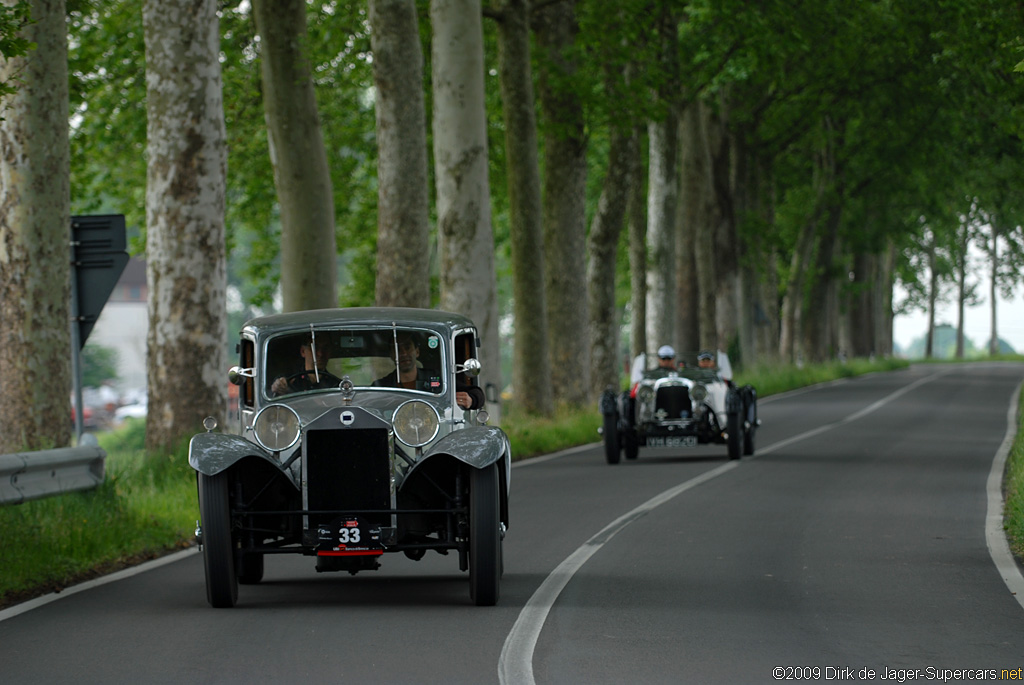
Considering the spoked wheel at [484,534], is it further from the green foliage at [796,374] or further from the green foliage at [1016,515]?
the green foliage at [796,374]

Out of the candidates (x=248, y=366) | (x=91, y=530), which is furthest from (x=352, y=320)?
(x=91, y=530)

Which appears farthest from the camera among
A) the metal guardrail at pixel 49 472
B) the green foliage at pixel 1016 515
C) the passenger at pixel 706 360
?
the passenger at pixel 706 360

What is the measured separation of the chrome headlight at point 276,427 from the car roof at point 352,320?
1073mm

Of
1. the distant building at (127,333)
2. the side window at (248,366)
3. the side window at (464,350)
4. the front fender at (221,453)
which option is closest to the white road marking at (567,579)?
the side window at (464,350)

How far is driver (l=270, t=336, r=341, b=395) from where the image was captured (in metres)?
10.6

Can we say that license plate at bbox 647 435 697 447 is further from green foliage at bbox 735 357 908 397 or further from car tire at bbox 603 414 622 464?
green foliage at bbox 735 357 908 397

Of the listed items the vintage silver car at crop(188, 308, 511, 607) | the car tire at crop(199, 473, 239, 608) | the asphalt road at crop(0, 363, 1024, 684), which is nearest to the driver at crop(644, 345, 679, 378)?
the asphalt road at crop(0, 363, 1024, 684)

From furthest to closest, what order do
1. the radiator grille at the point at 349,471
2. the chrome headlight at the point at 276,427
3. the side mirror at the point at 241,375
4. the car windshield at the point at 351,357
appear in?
1. the side mirror at the point at 241,375
2. the car windshield at the point at 351,357
3. the chrome headlight at the point at 276,427
4. the radiator grille at the point at 349,471

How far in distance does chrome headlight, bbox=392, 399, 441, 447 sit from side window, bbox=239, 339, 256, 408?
1.44m

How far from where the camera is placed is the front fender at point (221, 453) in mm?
9328

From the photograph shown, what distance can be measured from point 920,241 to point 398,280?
69451 mm

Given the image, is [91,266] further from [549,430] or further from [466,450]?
[549,430]

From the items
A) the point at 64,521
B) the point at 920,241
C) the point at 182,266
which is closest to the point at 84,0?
the point at 182,266

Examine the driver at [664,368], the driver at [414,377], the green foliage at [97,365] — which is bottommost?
the green foliage at [97,365]
